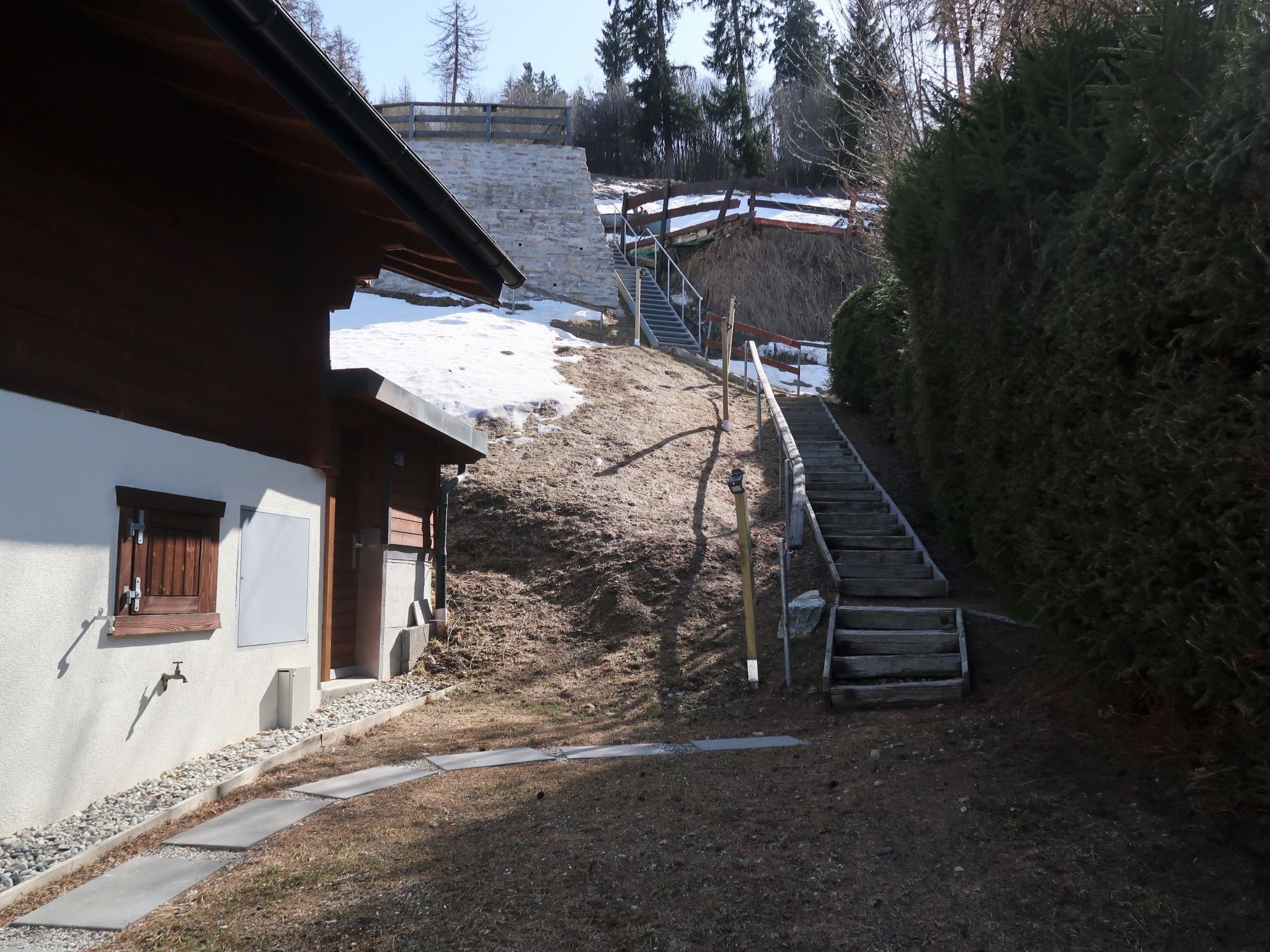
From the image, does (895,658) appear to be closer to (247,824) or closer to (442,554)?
(247,824)

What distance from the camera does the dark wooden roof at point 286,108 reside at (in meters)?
4.50

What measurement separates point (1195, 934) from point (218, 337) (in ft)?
19.2

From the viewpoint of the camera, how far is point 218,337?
19.9 feet

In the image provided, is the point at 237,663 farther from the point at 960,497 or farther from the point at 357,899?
the point at 960,497

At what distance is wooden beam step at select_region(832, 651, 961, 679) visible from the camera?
6.65 m

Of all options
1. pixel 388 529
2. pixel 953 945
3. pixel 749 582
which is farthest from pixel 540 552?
pixel 953 945

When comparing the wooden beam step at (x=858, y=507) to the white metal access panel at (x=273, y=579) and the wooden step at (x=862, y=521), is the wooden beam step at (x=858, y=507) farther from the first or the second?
the white metal access panel at (x=273, y=579)

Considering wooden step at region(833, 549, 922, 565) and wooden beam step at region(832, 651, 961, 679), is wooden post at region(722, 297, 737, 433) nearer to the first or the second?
wooden step at region(833, 549, 922, 565)

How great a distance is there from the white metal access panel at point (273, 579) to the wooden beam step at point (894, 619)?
13.2 feet

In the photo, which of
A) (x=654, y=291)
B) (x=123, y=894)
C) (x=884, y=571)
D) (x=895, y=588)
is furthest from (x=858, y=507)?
(x=654, y=291)

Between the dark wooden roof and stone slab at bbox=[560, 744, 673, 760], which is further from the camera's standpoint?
stone slab at bbox=[560, 744, 673, 760]

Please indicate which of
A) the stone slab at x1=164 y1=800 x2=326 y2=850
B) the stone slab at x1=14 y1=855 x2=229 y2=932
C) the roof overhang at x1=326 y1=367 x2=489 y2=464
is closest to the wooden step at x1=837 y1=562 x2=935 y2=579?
the roof overhang at x1=326 y1=367 x2=489 y2=464

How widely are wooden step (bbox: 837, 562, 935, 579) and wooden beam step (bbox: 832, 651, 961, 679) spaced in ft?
5.03

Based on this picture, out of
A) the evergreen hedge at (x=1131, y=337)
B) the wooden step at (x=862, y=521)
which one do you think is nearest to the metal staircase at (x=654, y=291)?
the wooden step at (x=862, y=521)
